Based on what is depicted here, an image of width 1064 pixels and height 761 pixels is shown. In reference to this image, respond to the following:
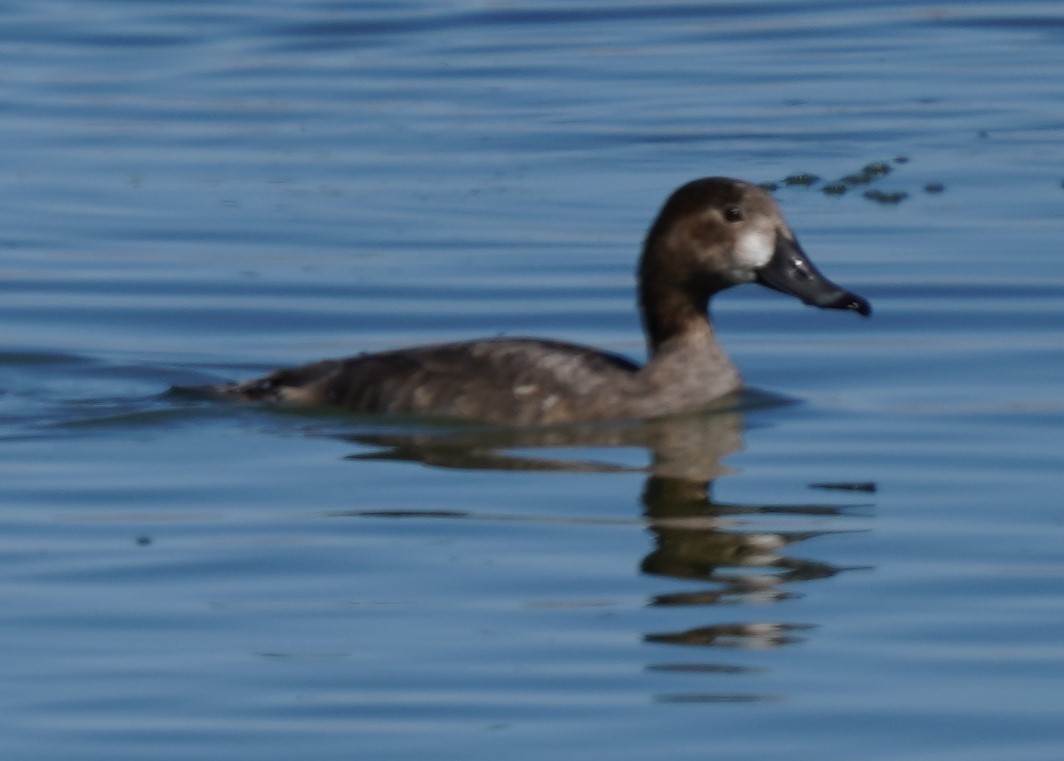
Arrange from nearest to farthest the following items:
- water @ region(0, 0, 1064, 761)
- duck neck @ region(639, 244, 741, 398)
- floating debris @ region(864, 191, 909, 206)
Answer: water @ region(0, 0, 1064, 761) < duck neck @ region(639, 244, 741, 398) < floating debris @ region(864, 191, 909, 206)

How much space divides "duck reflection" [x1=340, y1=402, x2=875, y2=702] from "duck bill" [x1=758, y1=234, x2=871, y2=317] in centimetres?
56

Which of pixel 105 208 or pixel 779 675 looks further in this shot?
pixel 105 208

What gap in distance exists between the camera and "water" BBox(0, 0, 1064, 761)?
750 centimetres

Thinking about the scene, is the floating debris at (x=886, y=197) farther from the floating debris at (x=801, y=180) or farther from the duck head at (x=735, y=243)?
the duck head at (x=735, y=243)

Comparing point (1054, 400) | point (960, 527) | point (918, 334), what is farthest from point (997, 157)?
point (960, 527)

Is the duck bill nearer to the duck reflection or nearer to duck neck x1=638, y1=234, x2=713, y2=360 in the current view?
duck neck x1=638, y1=234, x2=713, y2=360

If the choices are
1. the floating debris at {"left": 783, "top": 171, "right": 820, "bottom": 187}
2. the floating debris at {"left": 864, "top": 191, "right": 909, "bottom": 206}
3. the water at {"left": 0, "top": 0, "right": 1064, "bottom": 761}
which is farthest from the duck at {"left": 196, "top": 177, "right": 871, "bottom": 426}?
the floating debris at {"left": 783, "top": 171, "right": 820, "bottom": 187}

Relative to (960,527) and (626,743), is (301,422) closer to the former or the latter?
(960,527)

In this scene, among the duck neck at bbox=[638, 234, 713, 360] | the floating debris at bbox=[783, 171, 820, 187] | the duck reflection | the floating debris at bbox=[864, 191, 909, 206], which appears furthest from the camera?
the floating debris at bbox=[783, 171, 820, 187]

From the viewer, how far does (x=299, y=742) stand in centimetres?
705

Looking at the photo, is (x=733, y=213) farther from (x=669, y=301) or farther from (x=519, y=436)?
(x=519, y=436)

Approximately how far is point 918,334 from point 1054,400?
5.64ft

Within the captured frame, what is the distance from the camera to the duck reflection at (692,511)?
8.16 meters

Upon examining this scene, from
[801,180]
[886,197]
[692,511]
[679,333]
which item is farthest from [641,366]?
[801,180]
